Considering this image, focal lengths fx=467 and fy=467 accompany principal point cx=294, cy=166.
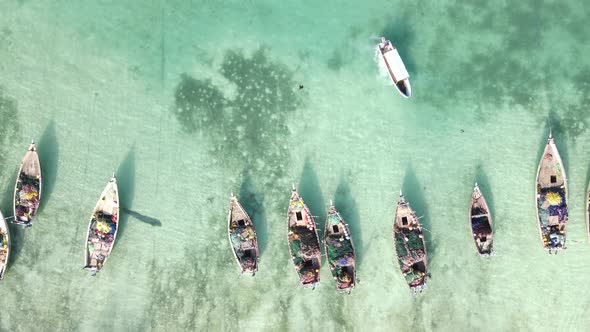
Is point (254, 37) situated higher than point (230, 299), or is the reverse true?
point (254, 37)

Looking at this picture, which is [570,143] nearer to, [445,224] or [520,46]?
[520,46]

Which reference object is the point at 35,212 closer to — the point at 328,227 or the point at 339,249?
the point at 328,227

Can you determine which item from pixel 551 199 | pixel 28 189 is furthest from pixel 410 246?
pixel 28 189

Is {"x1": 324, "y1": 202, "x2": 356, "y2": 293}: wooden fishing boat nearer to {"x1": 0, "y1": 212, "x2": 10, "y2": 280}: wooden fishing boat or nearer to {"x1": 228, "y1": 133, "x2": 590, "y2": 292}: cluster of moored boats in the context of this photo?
{"x1": 228, "y1": 133, "x2": 590, "y2": 292}: cluster of moored boats

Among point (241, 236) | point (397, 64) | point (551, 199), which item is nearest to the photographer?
point (397, 64)

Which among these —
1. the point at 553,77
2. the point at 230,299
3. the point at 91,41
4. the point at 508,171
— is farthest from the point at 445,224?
the point at 91,41

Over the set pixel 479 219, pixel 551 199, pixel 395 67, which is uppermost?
pixel 551 199
